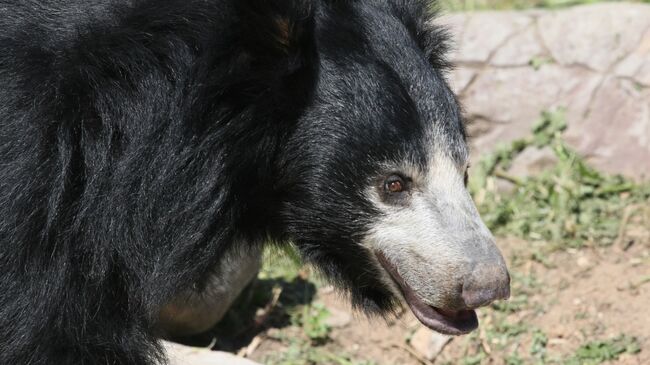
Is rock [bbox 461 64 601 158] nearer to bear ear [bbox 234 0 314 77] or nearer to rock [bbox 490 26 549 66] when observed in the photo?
rock [bbox 490 26 549 66]

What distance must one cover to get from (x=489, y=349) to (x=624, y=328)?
672 millimetres

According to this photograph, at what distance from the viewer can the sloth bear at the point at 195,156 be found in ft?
11.4

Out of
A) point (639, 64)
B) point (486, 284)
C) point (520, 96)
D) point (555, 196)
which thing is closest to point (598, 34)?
point (639, 64)

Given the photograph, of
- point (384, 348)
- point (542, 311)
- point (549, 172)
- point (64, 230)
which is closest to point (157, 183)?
point (64, 230)

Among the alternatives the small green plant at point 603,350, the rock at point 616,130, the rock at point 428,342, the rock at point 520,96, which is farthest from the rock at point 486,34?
the small green plant at point 603,350

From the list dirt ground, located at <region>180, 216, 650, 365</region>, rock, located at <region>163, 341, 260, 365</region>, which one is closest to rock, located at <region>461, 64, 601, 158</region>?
dirt ground, located at <region>180, 216, 650, 365</region>

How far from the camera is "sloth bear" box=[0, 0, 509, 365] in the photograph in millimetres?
3475

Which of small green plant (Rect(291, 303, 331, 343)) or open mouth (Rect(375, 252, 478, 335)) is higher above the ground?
open mouth (Rect(375, 252, 478, 335))

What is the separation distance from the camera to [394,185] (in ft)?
12.0

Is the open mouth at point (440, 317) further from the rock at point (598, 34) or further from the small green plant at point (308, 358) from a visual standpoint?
the rock at point (598, 34)

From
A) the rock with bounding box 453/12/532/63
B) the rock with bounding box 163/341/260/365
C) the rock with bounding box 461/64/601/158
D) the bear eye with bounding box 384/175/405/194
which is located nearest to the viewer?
the bear eye with bounding box 384/175/405/194

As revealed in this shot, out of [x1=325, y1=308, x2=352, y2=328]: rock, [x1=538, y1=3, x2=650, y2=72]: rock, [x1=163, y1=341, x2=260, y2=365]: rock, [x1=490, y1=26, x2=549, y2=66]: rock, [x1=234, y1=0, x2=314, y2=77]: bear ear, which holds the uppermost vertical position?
[x1=234, y1=0, x2=314, y2=77]: bear ear

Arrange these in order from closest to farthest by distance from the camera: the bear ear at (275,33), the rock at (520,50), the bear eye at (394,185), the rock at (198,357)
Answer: the bear ear at (275,33), the bear eye at (394,185), the rock at (198,357), the rock at (520,50)

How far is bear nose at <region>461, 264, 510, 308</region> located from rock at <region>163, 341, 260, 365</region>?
52.1 inches
